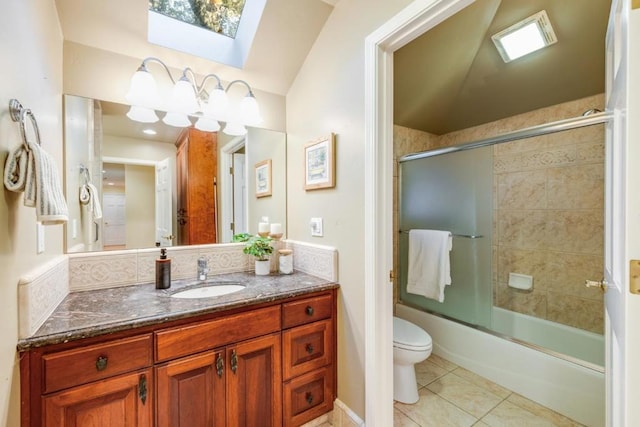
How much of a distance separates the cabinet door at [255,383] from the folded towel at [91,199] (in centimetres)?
104

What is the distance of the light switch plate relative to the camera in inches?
65.9

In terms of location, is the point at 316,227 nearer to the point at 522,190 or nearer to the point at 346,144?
the point at 346,144

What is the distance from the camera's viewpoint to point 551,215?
223cm

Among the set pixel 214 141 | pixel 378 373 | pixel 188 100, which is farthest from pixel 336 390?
pixel 188 100

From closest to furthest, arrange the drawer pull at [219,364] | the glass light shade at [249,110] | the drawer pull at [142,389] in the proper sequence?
the drawer pull at [142,389], the drawer pull at [219,364], the glass light shade at [249,110]

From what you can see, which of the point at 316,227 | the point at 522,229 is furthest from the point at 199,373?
the point at 522,229

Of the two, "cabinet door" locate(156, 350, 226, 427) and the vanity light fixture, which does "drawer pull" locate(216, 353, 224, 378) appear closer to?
"cabinet door" locate(156, 350, 226, 427)

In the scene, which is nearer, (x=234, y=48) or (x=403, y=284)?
(x=234, y=48)

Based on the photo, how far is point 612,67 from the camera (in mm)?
1068

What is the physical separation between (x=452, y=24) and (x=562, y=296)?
2.23 m

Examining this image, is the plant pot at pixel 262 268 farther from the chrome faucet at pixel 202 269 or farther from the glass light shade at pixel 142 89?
the glass light shade at pixel 142 89

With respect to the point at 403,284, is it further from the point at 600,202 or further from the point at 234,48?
the point at 234,48

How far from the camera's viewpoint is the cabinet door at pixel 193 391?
1056 millimetres

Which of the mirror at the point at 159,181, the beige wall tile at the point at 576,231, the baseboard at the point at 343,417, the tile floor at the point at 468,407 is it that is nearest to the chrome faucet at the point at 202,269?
the mirror at the point at 159,181
